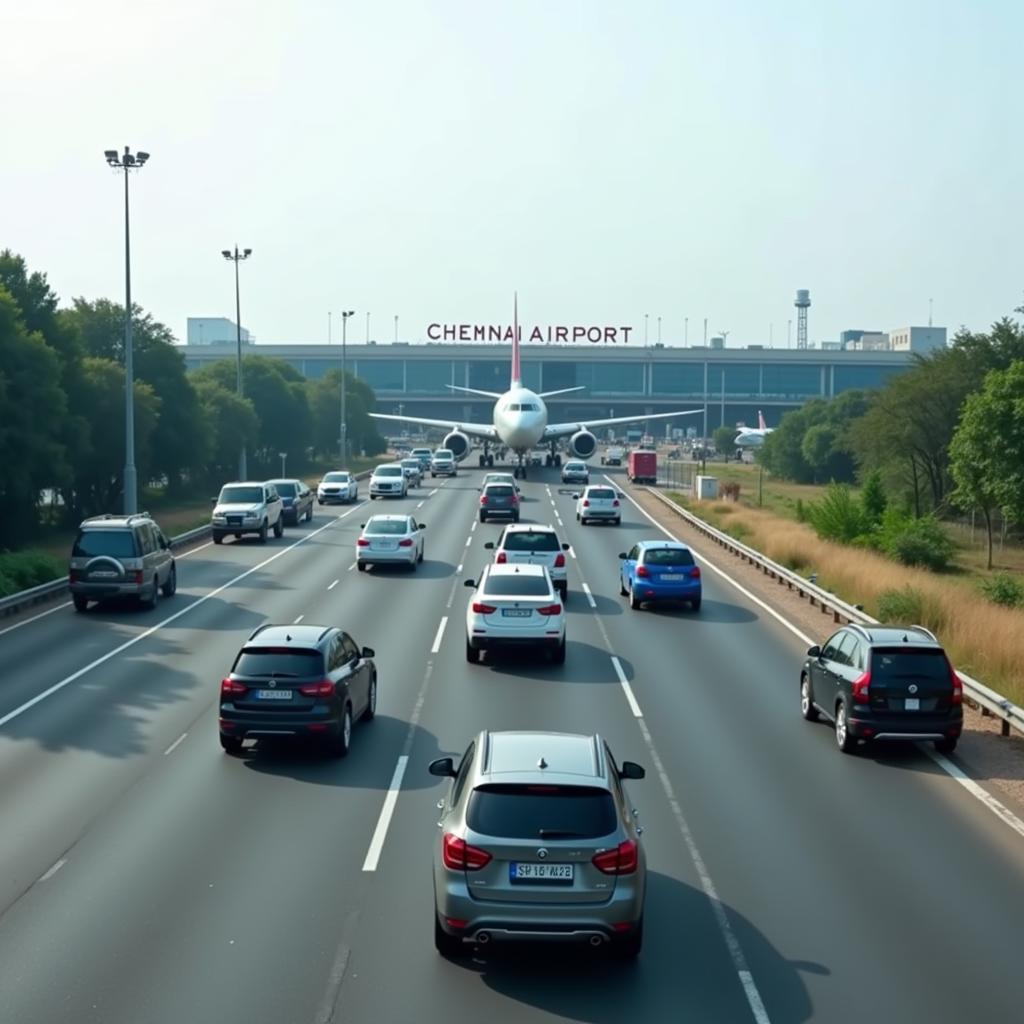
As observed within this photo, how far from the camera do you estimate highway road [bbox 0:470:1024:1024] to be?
10.2m

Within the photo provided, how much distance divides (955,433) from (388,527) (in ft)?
83.4

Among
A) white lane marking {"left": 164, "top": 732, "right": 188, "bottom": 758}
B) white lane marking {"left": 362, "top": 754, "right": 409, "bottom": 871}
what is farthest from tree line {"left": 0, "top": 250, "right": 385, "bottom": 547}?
white lane marking {"left": 362, "top": 754, "right": 409, "bottom": 871}

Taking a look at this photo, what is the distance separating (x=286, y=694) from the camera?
17.0 metres

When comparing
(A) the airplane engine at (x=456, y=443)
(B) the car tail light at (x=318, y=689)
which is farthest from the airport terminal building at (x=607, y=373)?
(B) the car tail light at (x=318, y=689)

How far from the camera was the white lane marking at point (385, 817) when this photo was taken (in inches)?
522

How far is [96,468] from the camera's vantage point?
5444cm

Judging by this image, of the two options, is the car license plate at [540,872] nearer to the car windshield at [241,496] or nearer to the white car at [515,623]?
the white car at [515,623]

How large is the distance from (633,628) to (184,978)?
19.5m

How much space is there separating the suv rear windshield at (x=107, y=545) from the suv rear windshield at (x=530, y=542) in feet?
26.9

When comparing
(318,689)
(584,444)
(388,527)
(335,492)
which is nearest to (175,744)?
(318,689)

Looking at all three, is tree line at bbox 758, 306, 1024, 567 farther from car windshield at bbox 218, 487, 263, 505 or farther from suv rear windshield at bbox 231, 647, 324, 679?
suv rear windshield at bbox 231, 647, 324, 679

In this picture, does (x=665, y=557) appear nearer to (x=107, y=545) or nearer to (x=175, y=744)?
(x=107, y=545)

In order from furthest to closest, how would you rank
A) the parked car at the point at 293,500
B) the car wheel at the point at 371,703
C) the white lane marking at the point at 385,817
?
1. the parked car at the point at 293,500
2. the car wheel at the point at 371,703
3. the white lane marking at the point at 385,817

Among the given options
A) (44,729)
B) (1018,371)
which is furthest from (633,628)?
(1018,371)
